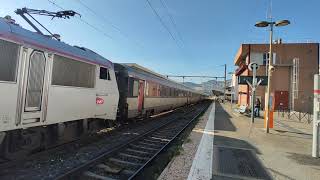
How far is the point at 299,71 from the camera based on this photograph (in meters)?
45.9

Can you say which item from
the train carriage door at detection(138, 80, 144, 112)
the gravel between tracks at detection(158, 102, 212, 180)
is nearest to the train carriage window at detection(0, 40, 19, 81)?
the gravel between tracks at detection(158, 102, 212, 180)

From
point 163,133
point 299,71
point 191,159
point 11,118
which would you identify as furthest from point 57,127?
point 299,71

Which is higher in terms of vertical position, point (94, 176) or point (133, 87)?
point (133, 87)

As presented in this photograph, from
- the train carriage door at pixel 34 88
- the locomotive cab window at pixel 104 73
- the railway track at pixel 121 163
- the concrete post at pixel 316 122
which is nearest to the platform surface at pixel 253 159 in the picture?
the concrete post at pixel 316 122

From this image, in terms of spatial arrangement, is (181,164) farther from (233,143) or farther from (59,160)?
(233,143)

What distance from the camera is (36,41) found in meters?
7.80

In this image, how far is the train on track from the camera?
22.8 ft

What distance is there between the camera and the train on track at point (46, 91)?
6938 mm

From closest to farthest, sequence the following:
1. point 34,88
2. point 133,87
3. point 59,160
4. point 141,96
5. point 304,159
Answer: point 34,88 → point 59,160 → point 304,159 → point 133,87 → point 141,96

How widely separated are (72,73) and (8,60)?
2718 mm

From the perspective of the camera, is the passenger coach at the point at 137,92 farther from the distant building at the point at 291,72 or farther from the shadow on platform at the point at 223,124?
the distant building at the point at 291,72

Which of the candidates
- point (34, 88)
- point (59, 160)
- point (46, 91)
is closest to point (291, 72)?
point (59, 160)

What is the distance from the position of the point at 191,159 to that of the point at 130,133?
17.6 ft

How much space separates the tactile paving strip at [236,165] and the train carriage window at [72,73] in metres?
4.52
